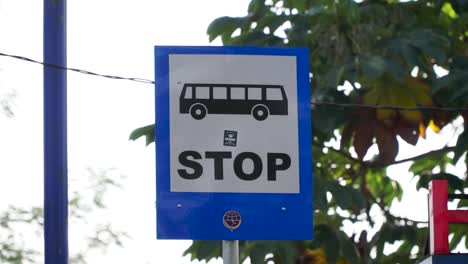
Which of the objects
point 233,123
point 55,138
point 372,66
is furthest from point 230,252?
point 372,66

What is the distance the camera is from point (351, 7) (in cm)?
1311

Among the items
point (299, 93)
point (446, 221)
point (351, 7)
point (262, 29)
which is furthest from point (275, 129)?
point (262, 29)

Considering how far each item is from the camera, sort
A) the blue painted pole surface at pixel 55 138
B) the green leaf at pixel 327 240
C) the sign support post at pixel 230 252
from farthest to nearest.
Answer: the green leaf at pixel 327 240 < the blue painted pole surface at pixel 55 138 < the sign support post at pixel 230 252

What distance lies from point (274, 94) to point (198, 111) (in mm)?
471

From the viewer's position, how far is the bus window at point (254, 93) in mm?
8633

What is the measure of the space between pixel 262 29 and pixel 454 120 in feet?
7.15

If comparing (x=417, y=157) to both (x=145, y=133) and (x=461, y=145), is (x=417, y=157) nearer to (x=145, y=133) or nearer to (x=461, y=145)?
(x=461, y=145)

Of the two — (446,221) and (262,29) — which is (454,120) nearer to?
(262,29)

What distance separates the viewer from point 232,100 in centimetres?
857

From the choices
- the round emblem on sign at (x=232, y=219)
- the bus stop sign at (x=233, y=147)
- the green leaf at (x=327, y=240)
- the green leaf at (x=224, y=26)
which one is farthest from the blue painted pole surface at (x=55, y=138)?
the green leaf at (x=327, y=240)

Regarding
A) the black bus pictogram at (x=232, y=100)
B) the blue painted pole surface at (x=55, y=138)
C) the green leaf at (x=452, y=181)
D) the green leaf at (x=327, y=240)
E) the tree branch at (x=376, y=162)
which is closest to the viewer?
the black bus pictogram at (x=232, y=100)

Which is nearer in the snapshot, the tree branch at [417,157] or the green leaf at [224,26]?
the green leaf at [224,26]

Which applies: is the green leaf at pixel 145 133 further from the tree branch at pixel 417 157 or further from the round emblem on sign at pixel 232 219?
the round emblem on sign at pixel 232 219

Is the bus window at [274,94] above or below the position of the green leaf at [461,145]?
above
